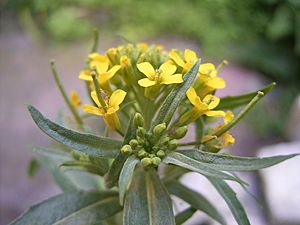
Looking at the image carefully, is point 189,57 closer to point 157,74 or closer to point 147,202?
point 157,74

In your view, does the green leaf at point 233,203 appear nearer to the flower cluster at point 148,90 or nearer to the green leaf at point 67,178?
the flower cluster at point 148,90

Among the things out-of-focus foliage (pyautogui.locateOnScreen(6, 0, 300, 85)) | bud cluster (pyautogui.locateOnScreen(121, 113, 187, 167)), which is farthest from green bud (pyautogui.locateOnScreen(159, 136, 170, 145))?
out-of-focus foliage (pyautogui.locateOnScreen(6, 0, 300, 85))

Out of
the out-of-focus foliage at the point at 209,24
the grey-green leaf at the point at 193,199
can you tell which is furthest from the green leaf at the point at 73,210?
the out-of-focus foliage at the point at 209,24

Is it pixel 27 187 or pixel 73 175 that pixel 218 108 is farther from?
pixel 27 187

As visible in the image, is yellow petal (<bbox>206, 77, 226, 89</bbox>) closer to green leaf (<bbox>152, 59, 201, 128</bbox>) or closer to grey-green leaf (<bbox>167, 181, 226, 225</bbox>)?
green leaf (<bbox>152, 59, 201, 128</bbox>)

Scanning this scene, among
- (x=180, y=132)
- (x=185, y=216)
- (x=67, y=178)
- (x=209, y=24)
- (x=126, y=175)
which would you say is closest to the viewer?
(x=126, y=175)

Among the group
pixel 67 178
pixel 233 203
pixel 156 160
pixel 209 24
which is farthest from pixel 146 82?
pixel 209 24

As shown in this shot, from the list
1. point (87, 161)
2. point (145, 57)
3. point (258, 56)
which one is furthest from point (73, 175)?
point (258, 56)
